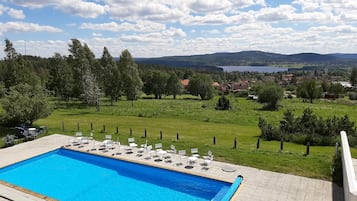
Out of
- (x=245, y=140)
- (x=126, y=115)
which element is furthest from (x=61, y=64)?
(x=245, y=140)

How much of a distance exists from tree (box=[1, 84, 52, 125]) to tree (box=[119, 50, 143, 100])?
2380cm

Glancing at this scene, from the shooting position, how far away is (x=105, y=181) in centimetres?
1440

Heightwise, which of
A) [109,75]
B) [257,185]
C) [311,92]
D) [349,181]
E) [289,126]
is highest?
[109,75]

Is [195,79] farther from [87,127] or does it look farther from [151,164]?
[151,164]

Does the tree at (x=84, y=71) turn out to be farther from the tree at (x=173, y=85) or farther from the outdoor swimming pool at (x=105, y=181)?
the tree at (x=173, y=85)

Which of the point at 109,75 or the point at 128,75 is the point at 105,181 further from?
the point at 109,75

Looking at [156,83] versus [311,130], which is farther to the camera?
[156,83]

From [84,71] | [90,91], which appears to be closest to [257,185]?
[90,91]

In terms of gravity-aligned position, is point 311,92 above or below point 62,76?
below

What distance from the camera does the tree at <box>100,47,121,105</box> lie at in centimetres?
4728

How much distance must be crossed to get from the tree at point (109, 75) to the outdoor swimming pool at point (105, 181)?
3044 centimetres

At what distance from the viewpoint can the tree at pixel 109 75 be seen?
4728 cm

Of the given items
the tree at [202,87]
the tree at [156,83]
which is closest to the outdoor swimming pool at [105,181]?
the tree at [156,83]

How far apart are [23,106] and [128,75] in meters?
25.2
